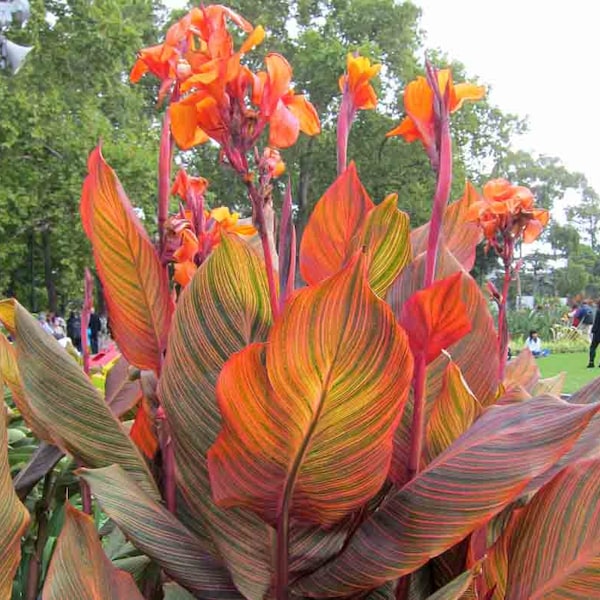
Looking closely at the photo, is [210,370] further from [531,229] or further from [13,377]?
[531,229]

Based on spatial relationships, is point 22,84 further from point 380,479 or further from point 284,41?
point 380,479

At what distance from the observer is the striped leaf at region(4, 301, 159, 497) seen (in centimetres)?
58

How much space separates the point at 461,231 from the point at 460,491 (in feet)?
1.58

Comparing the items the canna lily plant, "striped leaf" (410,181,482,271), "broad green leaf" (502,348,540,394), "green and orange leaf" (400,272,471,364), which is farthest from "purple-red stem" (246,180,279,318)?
"broad green leaf" (502,348,540,394)

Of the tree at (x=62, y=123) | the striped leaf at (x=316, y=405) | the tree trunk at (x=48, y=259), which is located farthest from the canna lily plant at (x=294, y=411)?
the tree trunk at (x=48, y=259)

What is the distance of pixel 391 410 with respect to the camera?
1.53ft

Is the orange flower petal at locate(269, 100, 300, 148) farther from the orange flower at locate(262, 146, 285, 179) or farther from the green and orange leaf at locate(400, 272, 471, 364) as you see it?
the green and orange leaf at locate(400, 272, 471, 364)

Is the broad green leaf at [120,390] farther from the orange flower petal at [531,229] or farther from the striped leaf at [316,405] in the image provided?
the orange flower petal at [531,229]

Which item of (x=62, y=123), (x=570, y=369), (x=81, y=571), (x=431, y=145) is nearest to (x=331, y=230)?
(x=431, y=145)

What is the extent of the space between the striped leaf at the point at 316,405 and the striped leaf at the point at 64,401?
5.8 inches

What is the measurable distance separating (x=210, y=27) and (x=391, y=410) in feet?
1.32

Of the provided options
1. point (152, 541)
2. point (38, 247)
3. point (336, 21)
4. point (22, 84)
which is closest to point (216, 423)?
point (152, 541)

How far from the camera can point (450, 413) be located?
2.00 feet

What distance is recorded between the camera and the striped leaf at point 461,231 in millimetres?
885
